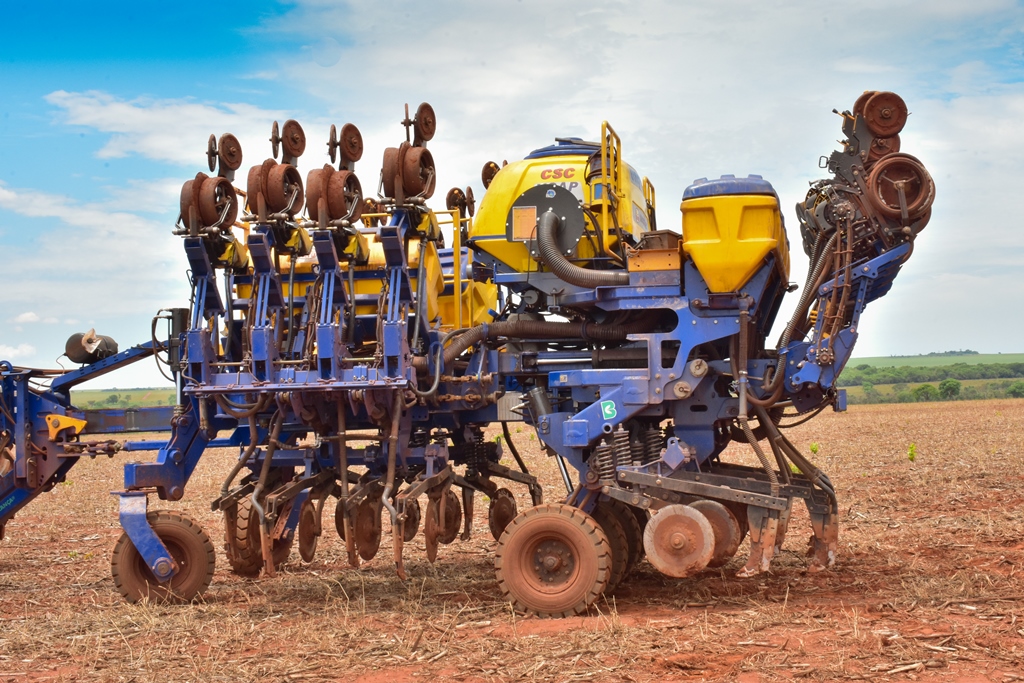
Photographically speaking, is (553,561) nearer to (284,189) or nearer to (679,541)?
(679,541)

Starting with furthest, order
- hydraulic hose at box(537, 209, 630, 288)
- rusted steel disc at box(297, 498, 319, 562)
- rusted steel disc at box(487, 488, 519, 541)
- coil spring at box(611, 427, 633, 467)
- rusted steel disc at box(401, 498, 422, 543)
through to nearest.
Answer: rusted steel disc at box(487, 488, 519, 541) → rusted steel disc at box(297, 498, 319, 562) → rusted steel disc at box(401, 498, 422, 543) → hydraulic hose at box(537, 209, 630, 288) → coil spring at box(611, 427, 633, 467)

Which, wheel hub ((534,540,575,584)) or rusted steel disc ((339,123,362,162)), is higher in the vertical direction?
rusted steel disc ((339,123,362,162))

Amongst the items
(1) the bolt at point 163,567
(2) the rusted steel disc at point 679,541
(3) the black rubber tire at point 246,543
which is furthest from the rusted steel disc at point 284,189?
(2) the rusted steel disc at point 679,541

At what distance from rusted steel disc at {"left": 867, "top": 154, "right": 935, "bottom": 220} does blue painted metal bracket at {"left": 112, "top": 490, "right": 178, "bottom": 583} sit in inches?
280

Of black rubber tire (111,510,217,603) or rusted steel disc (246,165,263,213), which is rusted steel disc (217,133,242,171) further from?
black rubber tire (111,510,217,603)

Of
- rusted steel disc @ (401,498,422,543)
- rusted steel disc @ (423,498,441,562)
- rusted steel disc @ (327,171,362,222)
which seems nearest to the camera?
rusted steel disc @ (327,171,362,222)

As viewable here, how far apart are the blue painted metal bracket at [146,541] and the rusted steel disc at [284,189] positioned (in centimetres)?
311

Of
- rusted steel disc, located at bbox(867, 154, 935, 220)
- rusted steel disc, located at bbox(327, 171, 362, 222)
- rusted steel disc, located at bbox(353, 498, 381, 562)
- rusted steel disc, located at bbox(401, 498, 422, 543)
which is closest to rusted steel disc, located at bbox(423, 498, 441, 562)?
rusted steel disc, located at bbox(401, 498, 422, 543)

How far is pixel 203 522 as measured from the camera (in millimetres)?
17172

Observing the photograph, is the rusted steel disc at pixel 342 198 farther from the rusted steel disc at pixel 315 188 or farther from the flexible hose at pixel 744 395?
the flexible hose at pixel 744 395

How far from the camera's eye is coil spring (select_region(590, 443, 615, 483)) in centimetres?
998

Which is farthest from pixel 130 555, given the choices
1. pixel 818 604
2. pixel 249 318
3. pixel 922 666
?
pixel 922 666

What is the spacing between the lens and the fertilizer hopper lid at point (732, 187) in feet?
31.6

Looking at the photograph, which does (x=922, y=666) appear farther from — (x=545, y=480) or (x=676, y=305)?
(x=545, y=480)
